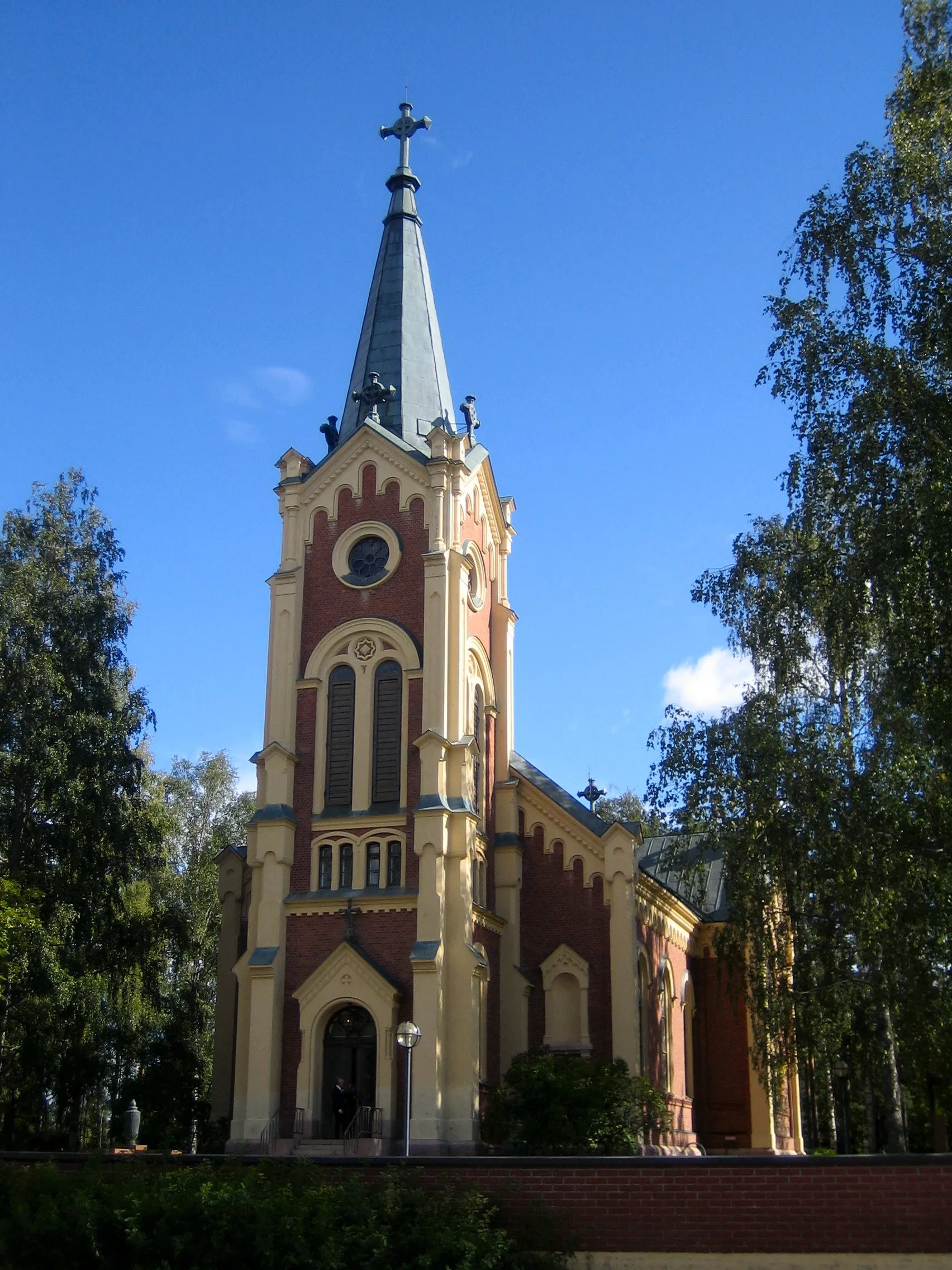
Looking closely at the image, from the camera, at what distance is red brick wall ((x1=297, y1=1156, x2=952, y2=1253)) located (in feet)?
45.8

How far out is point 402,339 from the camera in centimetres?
3503

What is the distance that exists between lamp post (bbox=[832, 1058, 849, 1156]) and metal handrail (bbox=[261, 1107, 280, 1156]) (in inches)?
457

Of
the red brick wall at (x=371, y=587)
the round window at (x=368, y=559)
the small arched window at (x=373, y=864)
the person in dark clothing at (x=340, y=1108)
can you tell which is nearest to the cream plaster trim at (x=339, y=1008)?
the person in dark clothing at (x=340, y=1108)

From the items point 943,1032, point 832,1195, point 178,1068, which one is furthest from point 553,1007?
point 832,1195

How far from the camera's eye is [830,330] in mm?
20797

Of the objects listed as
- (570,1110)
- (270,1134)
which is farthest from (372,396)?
(570,1110)

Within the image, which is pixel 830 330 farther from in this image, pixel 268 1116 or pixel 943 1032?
pixel 268 1116

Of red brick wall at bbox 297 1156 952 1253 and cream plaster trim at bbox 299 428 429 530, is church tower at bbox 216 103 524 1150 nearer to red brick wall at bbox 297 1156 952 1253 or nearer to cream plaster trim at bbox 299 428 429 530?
cream plaster trim at bbox 299 428 429 530

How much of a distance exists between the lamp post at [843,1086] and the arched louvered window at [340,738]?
11924 mm

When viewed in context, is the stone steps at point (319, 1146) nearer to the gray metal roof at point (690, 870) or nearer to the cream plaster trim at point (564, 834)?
the cream plaster trim at point (564, 834)

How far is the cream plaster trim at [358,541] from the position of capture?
30891 mm

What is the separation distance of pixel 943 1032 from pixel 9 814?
2114 cm

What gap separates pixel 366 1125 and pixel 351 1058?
147 centimetres

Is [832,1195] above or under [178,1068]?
under
